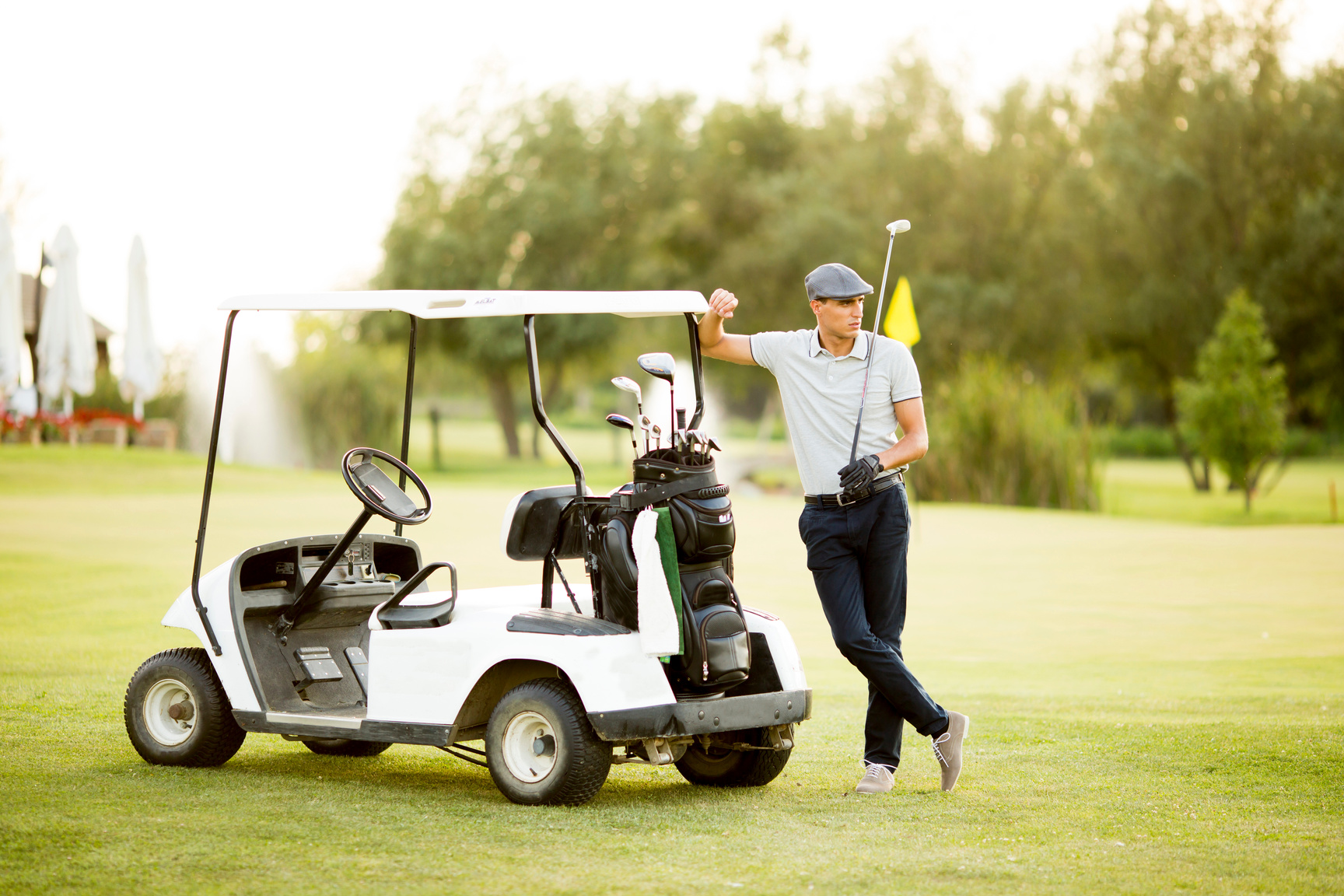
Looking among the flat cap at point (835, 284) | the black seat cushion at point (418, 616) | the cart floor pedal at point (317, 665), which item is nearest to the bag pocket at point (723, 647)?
the black seat cushion at point (418, 616)

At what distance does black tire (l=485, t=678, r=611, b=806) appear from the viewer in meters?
4.66

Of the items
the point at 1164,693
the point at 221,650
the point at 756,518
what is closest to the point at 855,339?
the point at 221,650

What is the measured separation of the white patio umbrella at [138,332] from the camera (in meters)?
25.4

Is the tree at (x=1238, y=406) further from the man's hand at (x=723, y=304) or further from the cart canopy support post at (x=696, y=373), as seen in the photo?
the man's hand at (x=723, y=304)

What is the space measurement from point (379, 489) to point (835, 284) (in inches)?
72.5

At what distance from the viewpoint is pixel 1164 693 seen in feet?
26.2

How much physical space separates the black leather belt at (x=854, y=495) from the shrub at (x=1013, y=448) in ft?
67.0

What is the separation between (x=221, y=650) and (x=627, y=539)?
1.72 meters

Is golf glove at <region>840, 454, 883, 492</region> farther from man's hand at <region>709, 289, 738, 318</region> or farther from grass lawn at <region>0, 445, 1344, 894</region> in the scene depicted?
grass lawn at <region>0, 445, 1344, 894</region>

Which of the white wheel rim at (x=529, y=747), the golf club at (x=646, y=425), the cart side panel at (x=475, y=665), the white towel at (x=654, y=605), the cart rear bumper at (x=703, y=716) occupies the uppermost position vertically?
the golf club at (x=646, y=425)

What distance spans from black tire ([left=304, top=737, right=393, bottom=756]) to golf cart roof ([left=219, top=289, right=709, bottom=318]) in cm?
187

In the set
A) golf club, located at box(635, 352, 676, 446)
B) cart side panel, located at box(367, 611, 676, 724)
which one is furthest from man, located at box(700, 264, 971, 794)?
cart side panel, located at box(367, 611, 676, 724)

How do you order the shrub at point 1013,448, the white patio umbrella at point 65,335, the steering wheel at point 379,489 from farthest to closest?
the shrub at point 1013,448 → the white patio umbrella at point 65,335 → the steering wheel at point 379,489

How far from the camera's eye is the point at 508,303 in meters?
4.77
